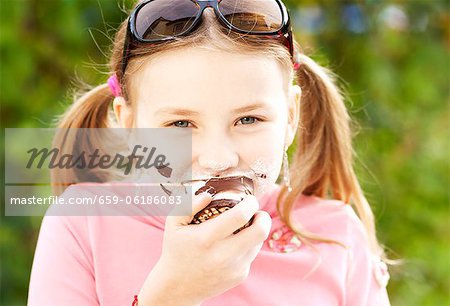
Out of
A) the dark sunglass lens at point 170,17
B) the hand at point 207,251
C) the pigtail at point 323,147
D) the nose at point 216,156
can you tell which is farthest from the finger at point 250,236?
the pigtail at point 323,147

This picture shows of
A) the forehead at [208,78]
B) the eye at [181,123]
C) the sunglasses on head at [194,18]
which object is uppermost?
the sunglasses on head at [194,18]

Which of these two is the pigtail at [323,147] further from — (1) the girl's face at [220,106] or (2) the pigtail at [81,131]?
(2) the pigtail at [81,131]

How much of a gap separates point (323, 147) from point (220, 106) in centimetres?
54

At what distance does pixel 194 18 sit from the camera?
1.55 metres

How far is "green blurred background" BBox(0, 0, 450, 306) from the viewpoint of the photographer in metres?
2.97

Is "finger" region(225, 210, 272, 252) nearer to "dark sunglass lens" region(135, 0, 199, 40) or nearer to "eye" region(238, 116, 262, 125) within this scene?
"eye" region(238, 116, 262, 125)

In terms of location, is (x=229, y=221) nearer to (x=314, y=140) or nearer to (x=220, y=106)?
(x=220, y=106)

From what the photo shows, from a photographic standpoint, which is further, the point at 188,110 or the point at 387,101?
the point at 387,101

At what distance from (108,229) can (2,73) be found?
1340mm

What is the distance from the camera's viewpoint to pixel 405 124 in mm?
3150

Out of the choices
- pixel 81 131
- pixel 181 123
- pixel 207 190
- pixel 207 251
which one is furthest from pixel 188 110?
pixel 81 131

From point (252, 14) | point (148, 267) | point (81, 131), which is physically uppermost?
point (252, 14)

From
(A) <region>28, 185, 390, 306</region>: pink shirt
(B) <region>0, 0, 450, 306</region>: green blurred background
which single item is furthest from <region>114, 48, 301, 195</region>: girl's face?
(B) <region>0, 0, 450, 306</region>: green blurred background

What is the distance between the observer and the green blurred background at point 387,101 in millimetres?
2967
